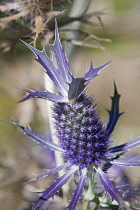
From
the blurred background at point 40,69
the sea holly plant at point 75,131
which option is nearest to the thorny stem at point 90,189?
the sea holly plant at point 75,131

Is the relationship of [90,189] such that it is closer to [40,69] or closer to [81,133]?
[81,133]

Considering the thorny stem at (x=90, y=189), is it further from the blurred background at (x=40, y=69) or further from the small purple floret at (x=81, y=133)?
the blurred background at (x=40, y=69)

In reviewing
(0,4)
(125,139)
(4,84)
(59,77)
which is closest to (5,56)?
(4,84)

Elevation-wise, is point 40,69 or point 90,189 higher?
point 40,69

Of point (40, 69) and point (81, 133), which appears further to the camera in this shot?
point (40, 69)

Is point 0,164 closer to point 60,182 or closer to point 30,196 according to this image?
point 30,196

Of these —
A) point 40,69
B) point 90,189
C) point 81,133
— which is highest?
point 40,69

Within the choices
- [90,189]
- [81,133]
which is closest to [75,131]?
[81,133]

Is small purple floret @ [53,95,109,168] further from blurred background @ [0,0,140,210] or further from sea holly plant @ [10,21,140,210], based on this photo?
Result: blurred background @ [0,0,140,210]
